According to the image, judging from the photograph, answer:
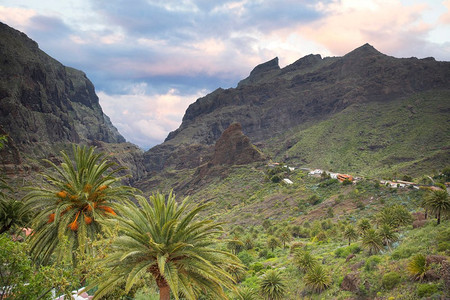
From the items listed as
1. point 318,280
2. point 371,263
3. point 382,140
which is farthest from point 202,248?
point 382,140

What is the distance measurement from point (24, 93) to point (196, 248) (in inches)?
5890

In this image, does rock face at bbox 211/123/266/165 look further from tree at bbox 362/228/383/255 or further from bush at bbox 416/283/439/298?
bush at bbox 416/283/439/298

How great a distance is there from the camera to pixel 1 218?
2134 centimetres

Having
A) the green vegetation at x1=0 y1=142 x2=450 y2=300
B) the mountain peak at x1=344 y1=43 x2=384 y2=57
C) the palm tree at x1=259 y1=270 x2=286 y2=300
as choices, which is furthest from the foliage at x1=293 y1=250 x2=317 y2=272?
the mountain peak at x1=344 y1=43 x2=384 y2=57

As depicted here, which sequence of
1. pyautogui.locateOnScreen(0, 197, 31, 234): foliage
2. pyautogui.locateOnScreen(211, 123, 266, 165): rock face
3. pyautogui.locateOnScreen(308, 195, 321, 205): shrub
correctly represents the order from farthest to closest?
1. pyautogui.locateOnScreen(211, 123, 266, 165): rock face
2. pyautogui.locateOnScreen(308, 195, 321, 205): shrub
3. pyautogui.locateOnScreen(0, 197, 31, 234): foliage

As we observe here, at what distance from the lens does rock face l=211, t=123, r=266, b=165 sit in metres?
121

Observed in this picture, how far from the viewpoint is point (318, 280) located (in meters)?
24.2

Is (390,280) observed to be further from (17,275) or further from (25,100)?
(25,100)

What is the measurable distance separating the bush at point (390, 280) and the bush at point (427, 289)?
2.30 metres

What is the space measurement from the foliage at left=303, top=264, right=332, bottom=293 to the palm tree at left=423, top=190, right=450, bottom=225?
11.2 m

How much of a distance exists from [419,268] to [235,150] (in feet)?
350

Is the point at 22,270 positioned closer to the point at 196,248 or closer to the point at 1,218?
the point at 196,248

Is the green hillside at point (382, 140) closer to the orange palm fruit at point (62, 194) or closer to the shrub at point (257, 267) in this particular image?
the shrub at point (257, 267)

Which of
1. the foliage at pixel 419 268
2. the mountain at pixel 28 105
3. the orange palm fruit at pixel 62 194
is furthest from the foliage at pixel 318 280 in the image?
the mountain at pixel 28 105
